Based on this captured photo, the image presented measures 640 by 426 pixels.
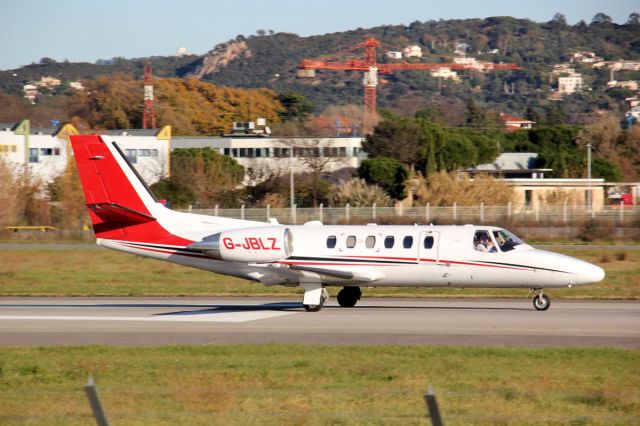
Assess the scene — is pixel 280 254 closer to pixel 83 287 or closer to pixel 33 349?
pixel 33 349

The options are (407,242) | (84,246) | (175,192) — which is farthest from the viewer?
(175,192)

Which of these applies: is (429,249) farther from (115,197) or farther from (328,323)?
(115,197)

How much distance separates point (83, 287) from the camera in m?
34.8

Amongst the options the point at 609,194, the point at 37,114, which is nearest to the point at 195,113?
the point at 37,114

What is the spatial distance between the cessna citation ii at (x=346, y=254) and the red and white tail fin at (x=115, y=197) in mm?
32

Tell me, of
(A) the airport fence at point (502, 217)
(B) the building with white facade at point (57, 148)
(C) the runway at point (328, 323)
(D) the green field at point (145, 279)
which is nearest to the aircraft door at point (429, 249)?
(C) the runway at point (328, 323)

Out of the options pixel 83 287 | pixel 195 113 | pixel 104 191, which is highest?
pixel 195 113

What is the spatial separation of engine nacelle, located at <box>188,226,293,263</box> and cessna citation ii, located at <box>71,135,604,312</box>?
0.03 m

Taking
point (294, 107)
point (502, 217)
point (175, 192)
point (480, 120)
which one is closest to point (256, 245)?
point (502, 217)

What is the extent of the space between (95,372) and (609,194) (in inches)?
3035

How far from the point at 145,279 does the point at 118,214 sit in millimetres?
10279

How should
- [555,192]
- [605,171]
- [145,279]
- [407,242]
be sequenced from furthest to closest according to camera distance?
[605,171] < [555,192] < [145,279] < [407,242]

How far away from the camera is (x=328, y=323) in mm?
23172

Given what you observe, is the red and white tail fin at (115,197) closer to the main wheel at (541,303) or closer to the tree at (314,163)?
the main wheel at (541,303)
